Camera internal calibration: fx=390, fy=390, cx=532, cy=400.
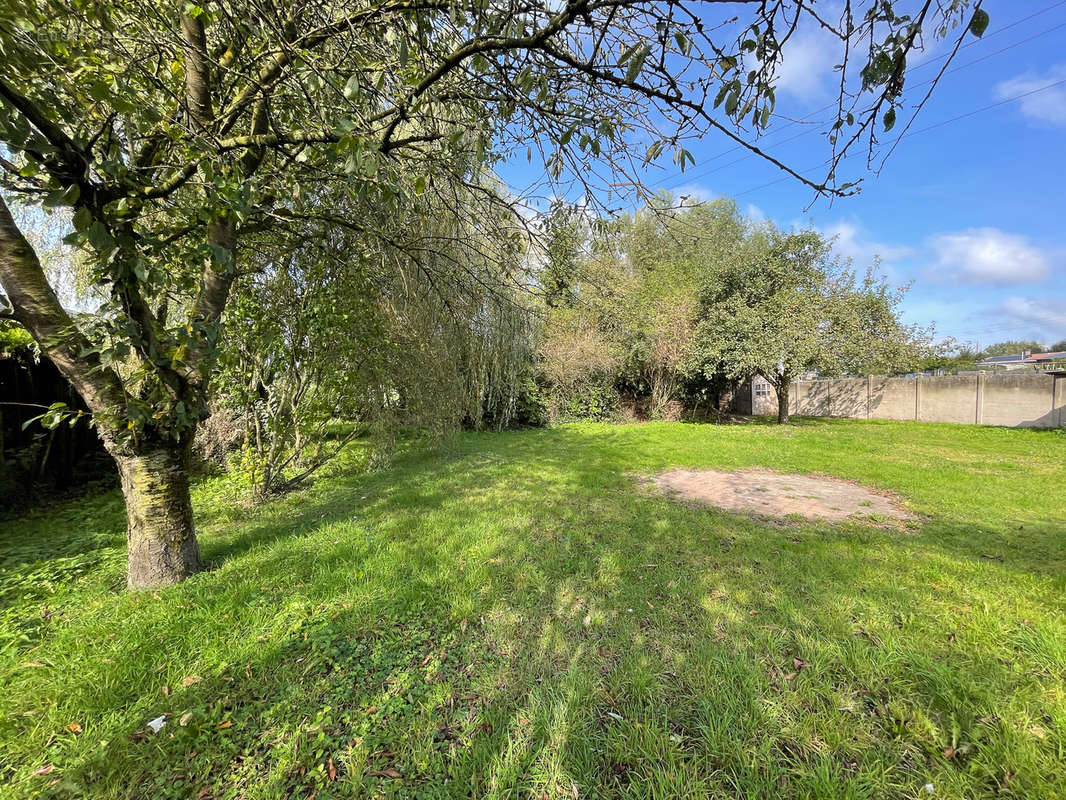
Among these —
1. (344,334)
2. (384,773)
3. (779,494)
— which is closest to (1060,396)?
(779,494)

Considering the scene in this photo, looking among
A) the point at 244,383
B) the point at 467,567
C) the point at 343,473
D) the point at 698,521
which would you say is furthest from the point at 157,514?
the point at 698,521

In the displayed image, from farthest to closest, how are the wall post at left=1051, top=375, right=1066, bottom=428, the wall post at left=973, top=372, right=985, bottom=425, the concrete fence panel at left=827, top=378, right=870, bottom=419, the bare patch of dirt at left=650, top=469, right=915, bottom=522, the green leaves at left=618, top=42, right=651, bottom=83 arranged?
the concrete fence panel at left=827, top=378, right=870, bottom=419, the wall post at left=973, top=372, right=985, bottom=425, the wall post at left=1051, top=375, right=1066, bottom=428, the bare patch of dirt at left=650, top=469, right=915, bottom=522, the green leaves at left=618, top=42, right=651, bottom=83

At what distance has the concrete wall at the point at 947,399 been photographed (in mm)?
9977

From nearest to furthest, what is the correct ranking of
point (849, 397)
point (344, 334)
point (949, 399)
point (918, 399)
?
point (344, 334), point (949, 399), point (918, 399), point (849, 397)

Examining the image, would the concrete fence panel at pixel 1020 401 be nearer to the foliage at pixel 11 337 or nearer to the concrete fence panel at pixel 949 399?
the concrete fence panel at pixel 949 399

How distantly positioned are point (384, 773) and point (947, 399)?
1647 cm

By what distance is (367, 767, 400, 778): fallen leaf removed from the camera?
4.80ft

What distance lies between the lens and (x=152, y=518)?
108 inches

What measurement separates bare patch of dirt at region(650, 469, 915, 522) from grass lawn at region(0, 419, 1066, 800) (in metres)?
0.52

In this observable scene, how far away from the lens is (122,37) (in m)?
2.24

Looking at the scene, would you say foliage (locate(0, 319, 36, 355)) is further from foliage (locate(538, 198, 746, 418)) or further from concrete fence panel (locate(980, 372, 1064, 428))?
concrete fence panel (locate(980, 372, 1064, 428))

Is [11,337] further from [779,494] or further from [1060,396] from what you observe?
[1060,396]

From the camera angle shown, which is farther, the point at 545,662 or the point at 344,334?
the point at 344,334

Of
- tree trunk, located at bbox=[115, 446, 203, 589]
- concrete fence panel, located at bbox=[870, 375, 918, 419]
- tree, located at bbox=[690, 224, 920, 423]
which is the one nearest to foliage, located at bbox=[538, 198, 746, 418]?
tree, located at bbox=[690, 224, 920, 423]
